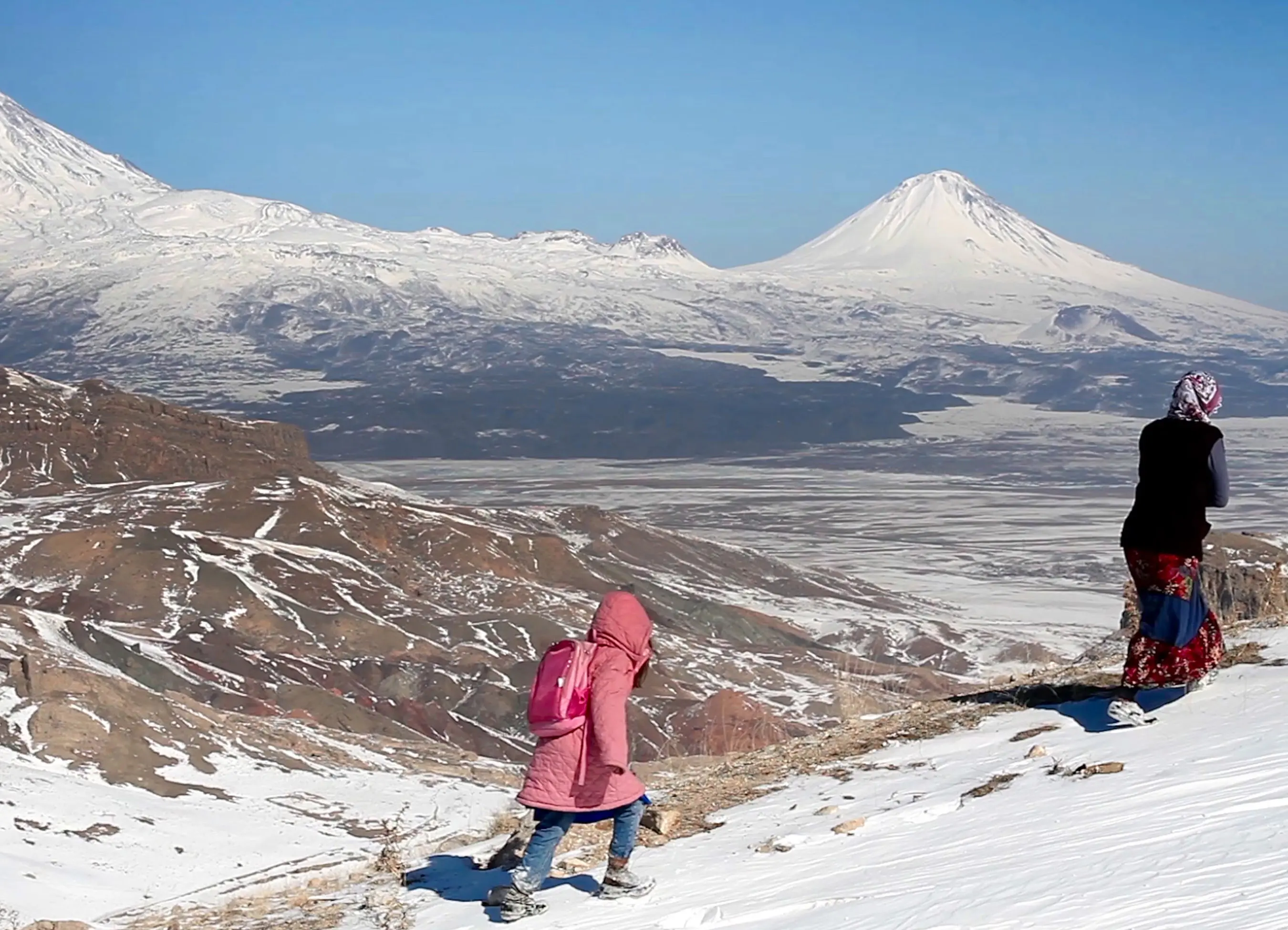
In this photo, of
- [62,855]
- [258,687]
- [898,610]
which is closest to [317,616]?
[258,687]

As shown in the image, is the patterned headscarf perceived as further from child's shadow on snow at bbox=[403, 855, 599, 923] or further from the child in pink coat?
child's shadow on snow at bbox=[403, 855, 599, 923]

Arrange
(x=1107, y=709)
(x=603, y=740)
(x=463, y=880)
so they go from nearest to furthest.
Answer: (x=603, y=740) < (x=463, y=880) < (x=1107, y=709)

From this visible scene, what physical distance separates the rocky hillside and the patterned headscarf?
3863 mm

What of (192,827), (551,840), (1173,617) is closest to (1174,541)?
(1173,617)

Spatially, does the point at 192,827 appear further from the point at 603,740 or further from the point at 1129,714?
the point at 603,740

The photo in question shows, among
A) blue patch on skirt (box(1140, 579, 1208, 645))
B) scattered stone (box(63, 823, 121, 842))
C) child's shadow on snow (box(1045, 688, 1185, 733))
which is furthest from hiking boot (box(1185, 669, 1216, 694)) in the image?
scattered stone (box(63, 823, 121, 842))

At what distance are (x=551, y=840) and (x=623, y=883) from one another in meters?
0.28

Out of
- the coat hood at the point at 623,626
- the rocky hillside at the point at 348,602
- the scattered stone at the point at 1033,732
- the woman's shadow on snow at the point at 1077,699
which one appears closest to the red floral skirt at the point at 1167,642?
the woman's shadow on snow at the point at 1077,699

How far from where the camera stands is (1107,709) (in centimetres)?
676

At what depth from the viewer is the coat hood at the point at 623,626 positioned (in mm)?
4930

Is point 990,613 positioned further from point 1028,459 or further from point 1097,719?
point 1028,459

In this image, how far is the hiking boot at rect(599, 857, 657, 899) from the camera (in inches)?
199

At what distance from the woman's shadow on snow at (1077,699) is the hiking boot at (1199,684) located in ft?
Answer: 0.10

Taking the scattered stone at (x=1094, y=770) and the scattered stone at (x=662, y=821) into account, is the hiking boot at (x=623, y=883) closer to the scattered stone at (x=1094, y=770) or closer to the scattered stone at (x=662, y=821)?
the scattered stone at (x=662, y=821)
